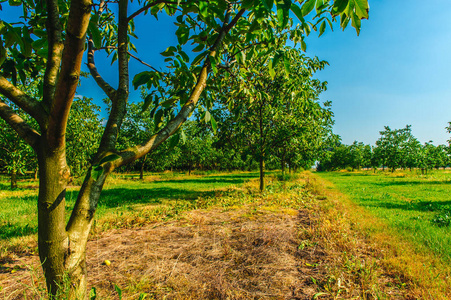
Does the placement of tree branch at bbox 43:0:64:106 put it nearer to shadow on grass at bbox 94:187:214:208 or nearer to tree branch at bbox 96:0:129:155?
tree branch at bbox 96:0:129:155

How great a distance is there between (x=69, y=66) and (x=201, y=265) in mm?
2963

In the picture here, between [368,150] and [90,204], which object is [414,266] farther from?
[368,150]

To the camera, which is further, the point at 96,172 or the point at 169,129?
the point at 169,129

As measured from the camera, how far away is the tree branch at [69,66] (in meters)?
1.21

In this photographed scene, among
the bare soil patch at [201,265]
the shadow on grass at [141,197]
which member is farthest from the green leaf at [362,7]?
the shadow on grass at [141,197]

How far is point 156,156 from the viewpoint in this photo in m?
28.2

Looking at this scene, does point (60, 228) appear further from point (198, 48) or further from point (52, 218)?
point (198, 48)

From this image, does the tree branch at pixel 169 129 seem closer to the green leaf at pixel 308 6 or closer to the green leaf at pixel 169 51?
the green leaf at pixel 169 51

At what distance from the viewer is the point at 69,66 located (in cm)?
131

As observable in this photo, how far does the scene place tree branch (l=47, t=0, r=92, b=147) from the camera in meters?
1.21

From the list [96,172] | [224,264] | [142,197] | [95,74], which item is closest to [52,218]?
[96,172]

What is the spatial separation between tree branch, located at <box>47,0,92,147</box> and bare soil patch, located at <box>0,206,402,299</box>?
133 centimetres


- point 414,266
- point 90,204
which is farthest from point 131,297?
point 414,266

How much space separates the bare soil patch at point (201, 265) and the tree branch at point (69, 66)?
1.33 m
